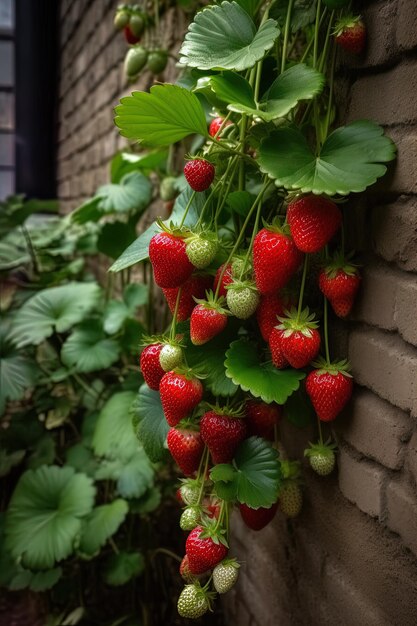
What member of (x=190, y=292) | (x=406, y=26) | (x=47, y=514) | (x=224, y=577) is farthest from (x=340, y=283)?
(x=47, y=514)

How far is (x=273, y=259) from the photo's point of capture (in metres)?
0.75

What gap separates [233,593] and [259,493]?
0.73m

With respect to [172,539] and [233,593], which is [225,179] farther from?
[172,539]

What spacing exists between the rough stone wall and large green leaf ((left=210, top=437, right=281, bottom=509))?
123mm

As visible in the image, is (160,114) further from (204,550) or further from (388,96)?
(204,550)

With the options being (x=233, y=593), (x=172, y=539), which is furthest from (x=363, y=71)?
(x=172, y=539)

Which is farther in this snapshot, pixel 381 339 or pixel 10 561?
pixel 10 561

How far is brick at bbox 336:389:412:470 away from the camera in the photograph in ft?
2.47

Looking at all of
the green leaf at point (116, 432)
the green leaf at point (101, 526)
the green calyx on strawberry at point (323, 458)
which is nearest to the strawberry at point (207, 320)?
the green calyx on strawberry at point (323, 458)

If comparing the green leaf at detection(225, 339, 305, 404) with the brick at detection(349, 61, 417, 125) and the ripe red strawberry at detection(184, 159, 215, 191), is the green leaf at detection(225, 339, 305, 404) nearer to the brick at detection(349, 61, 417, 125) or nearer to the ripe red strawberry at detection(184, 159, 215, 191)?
the ripe red strawberry at detection(184, 159, 215, 191)

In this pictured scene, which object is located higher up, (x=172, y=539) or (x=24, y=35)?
(x=24, y=35)

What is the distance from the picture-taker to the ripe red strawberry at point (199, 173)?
2.63 ft

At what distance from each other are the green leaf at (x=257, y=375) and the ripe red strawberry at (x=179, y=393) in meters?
0.06

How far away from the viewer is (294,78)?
0.75 meters
